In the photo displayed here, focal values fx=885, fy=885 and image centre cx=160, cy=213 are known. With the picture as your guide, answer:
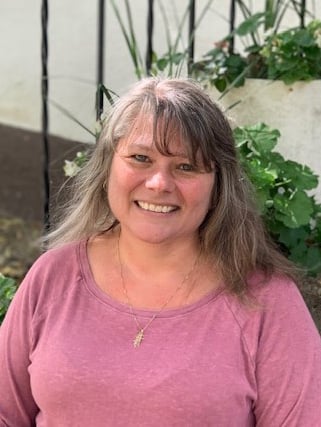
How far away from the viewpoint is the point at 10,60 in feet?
17.2

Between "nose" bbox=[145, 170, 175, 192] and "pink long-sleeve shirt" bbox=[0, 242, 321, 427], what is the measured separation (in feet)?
0.84

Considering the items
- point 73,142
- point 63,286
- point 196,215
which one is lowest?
point 73,142

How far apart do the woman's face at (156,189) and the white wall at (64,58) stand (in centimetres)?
230

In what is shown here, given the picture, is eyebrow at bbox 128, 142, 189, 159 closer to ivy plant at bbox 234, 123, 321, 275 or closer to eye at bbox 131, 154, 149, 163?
eye at bbox 131, 154, 149, 163

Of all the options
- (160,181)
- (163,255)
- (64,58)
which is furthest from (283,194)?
(64,58)

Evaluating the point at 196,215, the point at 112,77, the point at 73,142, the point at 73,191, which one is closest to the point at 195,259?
the point at 196,215

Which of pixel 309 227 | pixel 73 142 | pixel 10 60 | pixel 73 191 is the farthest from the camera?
pixel 10 60

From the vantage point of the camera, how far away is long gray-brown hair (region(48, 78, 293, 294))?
185 cm

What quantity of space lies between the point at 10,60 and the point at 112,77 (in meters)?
1.02

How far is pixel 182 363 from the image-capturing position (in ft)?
5.94

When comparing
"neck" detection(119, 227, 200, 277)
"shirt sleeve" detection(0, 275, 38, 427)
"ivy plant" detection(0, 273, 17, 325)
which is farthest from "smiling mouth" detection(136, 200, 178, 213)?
"ivy plant" detection(0, 273, 17, 325)

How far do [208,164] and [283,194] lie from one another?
66 centimetres

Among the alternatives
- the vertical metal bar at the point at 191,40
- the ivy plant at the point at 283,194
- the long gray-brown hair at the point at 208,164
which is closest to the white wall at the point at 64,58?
the vertical metal bar at the point at 191,40

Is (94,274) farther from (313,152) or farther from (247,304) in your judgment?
(313,152)
